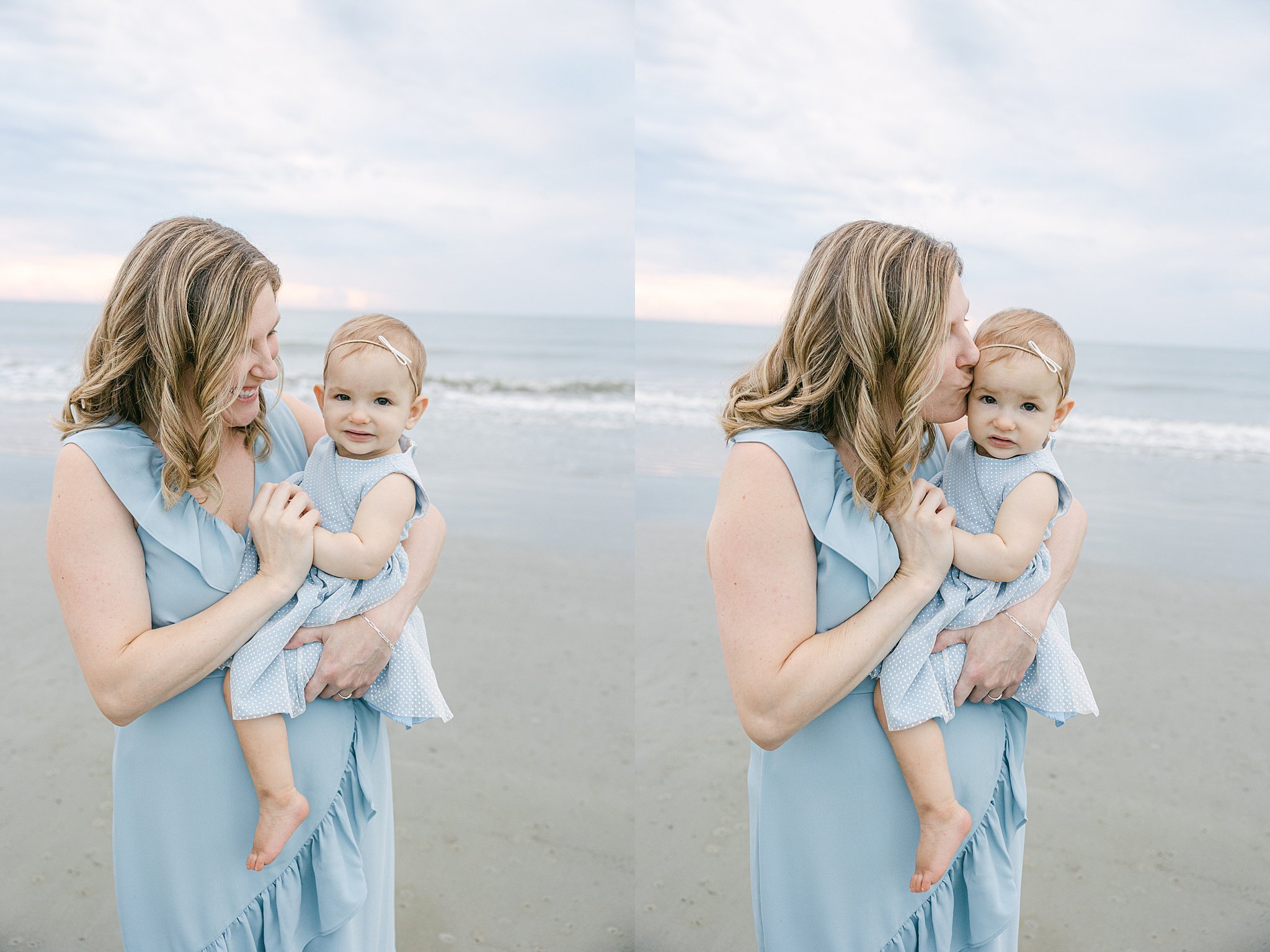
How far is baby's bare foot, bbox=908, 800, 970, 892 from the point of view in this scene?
1.73 metres

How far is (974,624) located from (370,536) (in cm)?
131

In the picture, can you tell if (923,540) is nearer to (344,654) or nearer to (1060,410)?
(1060,410)

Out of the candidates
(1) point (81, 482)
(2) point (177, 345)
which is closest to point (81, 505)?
(1) point (81, 482)

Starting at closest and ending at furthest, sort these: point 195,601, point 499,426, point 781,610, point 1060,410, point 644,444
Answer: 1. point 781,610
2. point 195,601
3. point 1060,410
4. point 644,444
5. point 499,426

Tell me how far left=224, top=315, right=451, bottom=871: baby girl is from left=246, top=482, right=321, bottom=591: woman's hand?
0.21 ft

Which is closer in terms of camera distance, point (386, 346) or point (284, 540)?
point (284, 540)

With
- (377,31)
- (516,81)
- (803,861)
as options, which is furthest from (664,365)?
(803,861)

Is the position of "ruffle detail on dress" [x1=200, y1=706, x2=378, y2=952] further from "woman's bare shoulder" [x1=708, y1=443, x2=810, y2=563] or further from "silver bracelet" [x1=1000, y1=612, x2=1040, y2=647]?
"silver bracelet" [x1=1000, y1=612, x2=1040, y2=647]

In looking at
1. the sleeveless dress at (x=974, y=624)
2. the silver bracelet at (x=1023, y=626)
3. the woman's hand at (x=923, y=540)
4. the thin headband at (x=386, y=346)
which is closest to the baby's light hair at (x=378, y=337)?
the thin headband at (x=386, y=346)

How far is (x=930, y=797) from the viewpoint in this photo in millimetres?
1729

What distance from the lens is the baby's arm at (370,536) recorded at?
1827 millimetres

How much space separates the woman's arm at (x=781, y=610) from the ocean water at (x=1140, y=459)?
0.33 m

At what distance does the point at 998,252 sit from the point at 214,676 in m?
27.1

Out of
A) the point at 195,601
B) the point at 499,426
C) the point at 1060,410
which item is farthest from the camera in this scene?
the point at 499,426
